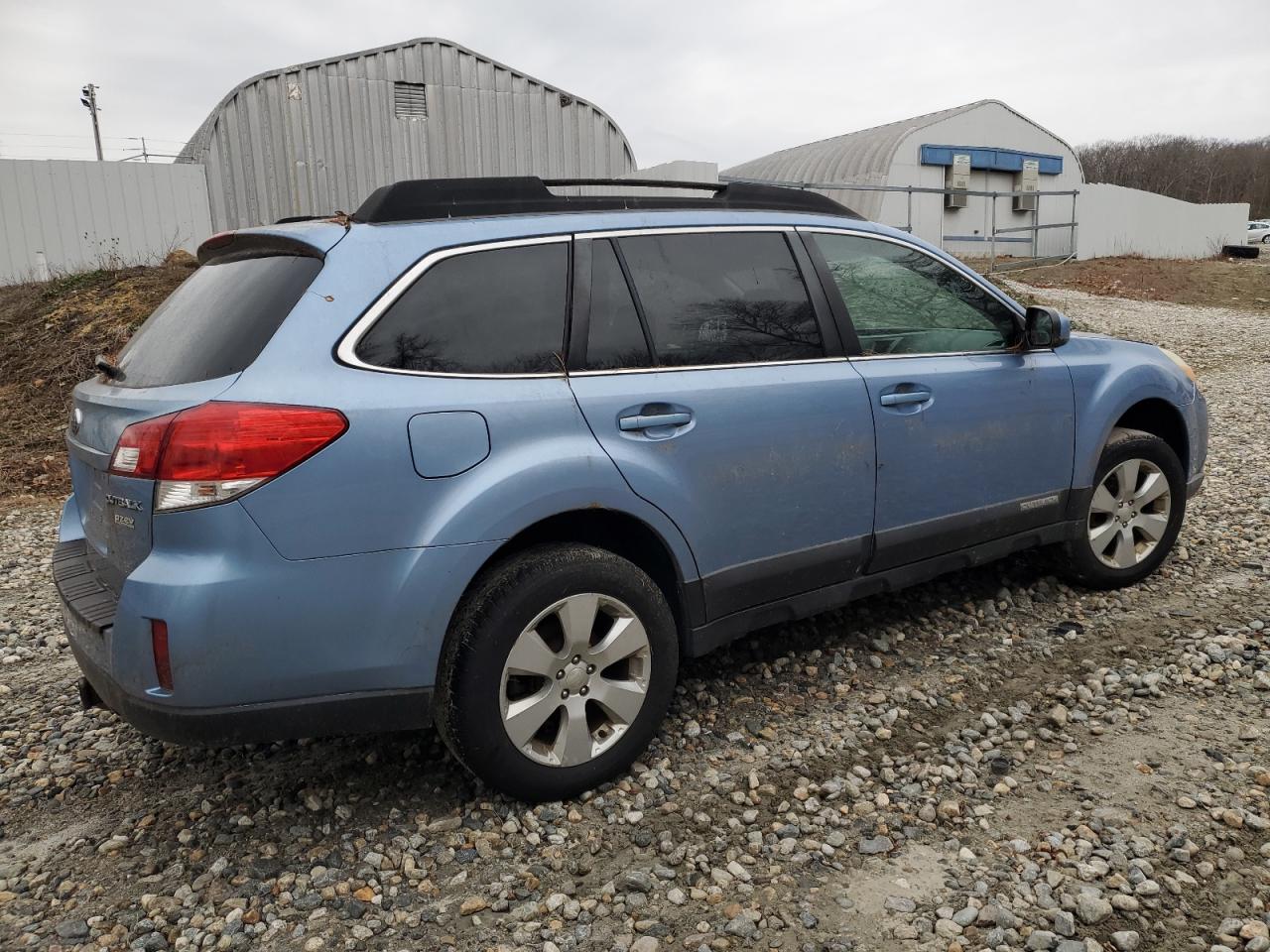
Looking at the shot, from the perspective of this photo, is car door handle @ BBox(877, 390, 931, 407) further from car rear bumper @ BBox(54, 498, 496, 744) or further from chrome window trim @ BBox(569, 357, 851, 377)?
car rear bumper @ BBox(54, 498, 496, 744)

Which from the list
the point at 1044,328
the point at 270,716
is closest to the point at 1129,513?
the point at 1044,328

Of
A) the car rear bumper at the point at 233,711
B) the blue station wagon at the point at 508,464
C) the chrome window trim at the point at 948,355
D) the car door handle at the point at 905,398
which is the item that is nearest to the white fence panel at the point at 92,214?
the blue station wagon at the point at 508,464

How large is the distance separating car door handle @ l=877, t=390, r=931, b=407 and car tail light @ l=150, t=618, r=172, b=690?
247 cm

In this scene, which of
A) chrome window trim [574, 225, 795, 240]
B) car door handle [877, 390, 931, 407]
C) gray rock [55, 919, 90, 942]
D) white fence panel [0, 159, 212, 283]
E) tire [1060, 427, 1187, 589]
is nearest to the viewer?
gray rock [55, 919, 90, 942]

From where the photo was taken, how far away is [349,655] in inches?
101

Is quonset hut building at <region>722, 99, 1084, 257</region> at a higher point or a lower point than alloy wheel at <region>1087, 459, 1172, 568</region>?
higher

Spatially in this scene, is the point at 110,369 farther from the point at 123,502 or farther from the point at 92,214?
the point at 92,214

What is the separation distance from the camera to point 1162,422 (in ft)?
15.7

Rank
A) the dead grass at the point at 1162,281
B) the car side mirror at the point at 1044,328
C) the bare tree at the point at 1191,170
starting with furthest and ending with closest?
the bare tree at the point at 1191,170, the dead grass at the point at 1162,281, the car side mirror at the point at 1044,328

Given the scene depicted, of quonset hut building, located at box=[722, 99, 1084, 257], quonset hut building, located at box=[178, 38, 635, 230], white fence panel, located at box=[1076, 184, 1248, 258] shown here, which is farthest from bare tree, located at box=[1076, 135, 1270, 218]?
quonset hut building, located at box=[178, 38, 635, 230]

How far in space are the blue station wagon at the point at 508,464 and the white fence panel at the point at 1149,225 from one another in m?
26.6

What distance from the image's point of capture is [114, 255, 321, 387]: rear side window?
8.47 feet

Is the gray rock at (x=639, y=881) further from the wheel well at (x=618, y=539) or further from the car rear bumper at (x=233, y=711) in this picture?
the wheel well at (x=618, y=539)

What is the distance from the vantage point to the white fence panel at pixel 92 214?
13.9 m
